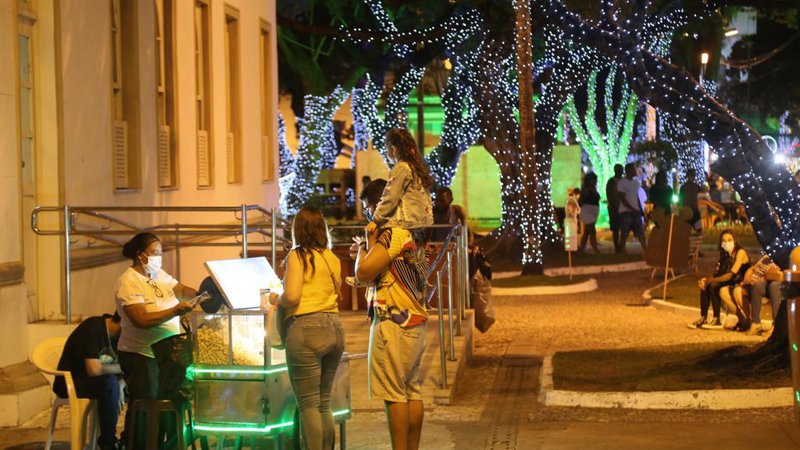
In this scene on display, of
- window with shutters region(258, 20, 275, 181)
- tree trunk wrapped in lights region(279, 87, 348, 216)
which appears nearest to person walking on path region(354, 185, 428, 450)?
window with shutters region(258, 20, 275, 181)

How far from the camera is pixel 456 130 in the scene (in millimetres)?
35031

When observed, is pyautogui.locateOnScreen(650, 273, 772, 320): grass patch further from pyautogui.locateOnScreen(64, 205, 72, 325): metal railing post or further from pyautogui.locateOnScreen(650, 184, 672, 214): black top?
pyautogui.locateOnScreen(64, 205, 72, 325): metal railing post

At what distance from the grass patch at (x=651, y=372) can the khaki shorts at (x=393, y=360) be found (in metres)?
3.86

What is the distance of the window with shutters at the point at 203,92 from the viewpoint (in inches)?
653

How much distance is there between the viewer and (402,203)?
807cm

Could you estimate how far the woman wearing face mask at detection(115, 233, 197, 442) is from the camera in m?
7.97

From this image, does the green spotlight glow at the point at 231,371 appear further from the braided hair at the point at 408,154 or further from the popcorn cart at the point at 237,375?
the braided hair at the point at 408,154

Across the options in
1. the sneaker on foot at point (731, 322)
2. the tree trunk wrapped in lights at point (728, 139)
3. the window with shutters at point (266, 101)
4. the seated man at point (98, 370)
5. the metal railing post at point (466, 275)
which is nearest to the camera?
the seated man at point (98, 370)

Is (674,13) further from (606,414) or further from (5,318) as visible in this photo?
(5,318)

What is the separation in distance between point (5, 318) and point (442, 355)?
3641 mm

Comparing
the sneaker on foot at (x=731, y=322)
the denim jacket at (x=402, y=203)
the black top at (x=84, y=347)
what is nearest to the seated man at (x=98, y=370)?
the black top at (x=84, y=347)

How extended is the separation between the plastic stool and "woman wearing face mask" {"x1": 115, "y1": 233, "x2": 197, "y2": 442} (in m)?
0.06

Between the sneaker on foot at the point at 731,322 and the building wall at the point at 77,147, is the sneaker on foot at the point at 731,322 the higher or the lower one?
the lower one

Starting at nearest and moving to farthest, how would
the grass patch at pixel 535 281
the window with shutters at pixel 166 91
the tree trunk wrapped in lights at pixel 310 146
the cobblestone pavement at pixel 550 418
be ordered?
the cobblestone pavement at pixel 550 418, the window with shutters at pixel 166 91, the grass patch at pixel 535 281, the tree trunk wrapped in lights at pixel 310 146
